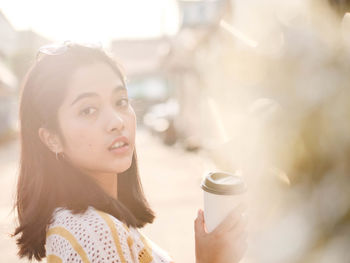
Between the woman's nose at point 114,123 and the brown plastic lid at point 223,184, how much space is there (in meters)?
0.44

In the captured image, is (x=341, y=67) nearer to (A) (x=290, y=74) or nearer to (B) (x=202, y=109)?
(A) (x=290, y=74)

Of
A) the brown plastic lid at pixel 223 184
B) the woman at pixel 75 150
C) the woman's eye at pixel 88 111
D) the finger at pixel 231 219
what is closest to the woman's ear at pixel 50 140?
the woman at pixel 75 150

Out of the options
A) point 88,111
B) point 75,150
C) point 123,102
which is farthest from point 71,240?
point 123,102

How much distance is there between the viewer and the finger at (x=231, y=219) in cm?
149

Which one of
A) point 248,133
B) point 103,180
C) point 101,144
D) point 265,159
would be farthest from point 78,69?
point 265,159

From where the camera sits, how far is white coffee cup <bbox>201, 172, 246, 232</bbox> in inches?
59.0

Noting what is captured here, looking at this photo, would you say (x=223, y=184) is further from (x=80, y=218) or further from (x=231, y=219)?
(x=80, y=218)

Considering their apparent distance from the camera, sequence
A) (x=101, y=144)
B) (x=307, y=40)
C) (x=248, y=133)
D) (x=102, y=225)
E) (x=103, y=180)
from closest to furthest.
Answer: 1. (x=102, y=225)
2. (x=101, y=144)
3. (x=103, y=180)
4. (x=307, y=40)
5. (x=248, y=133)

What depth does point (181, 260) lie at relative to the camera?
4633 millimetres

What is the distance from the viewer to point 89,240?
1186 mm

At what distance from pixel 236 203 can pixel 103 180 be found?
0.57 meters

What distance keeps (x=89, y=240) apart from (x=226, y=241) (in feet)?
1.93

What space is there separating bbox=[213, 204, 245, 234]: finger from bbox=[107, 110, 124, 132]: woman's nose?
22.2 inches

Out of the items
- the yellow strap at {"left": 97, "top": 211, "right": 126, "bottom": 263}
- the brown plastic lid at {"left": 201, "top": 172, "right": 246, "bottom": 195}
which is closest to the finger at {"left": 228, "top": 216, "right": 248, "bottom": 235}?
the brown plastic lid at {"left": 201, "top": 172, "right": 246, "bottom": 195}
